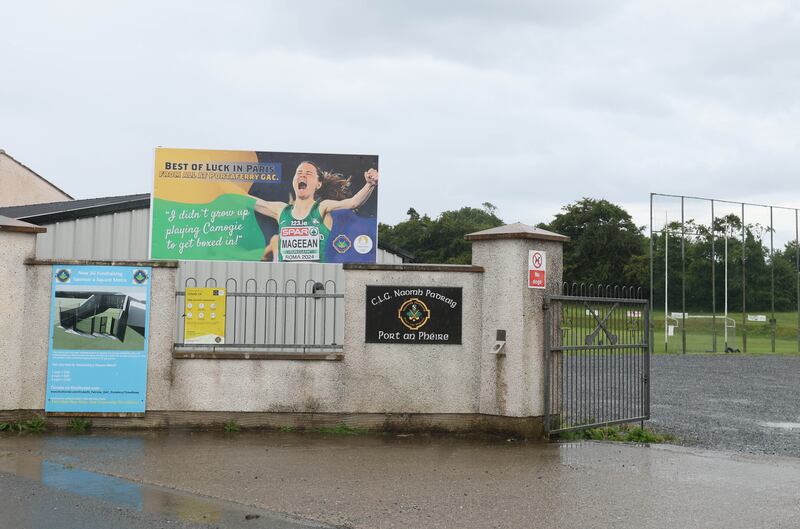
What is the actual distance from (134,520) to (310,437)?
373 centimetres

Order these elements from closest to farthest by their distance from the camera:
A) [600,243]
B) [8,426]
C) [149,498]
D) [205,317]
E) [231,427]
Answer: [149,498] < [8,426] < [231,427] < [205,317] < [600,243]

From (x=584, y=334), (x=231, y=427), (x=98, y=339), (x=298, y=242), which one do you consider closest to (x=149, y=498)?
(x=231, y=427)

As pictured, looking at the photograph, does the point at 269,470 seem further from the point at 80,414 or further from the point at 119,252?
the point at 119,252

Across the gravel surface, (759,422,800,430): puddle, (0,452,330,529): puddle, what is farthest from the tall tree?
(0,452,330,529): puddle

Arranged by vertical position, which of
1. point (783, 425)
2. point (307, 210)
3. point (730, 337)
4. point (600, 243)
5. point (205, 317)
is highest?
point (600, 243)

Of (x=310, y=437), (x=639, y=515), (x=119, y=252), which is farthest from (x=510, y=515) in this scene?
(x=119, y=252)

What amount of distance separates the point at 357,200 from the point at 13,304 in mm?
5076

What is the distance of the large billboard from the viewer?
12227 mm

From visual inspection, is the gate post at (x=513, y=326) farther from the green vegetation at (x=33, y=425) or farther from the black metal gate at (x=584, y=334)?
the green vegetation at (x=33, y=425)

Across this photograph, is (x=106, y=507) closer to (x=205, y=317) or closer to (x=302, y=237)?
(x=205, y=317)

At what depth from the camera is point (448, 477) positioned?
717cm

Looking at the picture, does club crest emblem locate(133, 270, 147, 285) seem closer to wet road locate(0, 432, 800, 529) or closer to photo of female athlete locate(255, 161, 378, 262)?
wet road locate(0, 432, 800, 529)

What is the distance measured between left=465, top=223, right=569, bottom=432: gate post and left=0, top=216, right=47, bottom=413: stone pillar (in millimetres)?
5411

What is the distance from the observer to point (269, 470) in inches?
288
